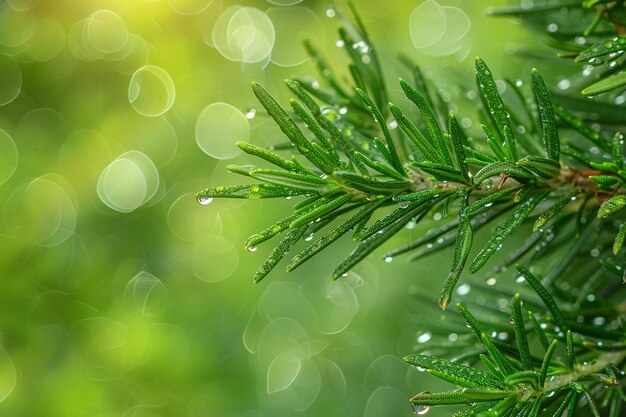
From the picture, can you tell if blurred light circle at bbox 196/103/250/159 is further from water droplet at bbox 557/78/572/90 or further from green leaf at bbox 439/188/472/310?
green leaf at bbox 439/188/472/310

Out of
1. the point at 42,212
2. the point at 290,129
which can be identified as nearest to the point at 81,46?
the point at 42,212

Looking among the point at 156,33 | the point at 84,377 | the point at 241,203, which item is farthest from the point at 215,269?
the point at 156,33

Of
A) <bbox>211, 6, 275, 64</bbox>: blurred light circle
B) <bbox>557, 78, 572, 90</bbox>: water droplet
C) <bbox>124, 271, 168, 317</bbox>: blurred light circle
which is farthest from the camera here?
<bbox>211, 6, 275, 64</bbox>: blurred light circle

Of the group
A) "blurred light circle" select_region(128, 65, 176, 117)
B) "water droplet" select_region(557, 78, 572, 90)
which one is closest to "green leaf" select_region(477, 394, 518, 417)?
"water droplet" select_region(557, 78, 572, 90)

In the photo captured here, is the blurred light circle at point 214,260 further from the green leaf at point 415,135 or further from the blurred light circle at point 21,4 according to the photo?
the green leaf at point 415,135

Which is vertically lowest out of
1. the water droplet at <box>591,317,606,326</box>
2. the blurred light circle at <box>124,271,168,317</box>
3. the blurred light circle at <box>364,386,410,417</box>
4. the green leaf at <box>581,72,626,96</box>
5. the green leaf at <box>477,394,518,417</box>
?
the blurred light circle at <box>364,386,410,417</box>
